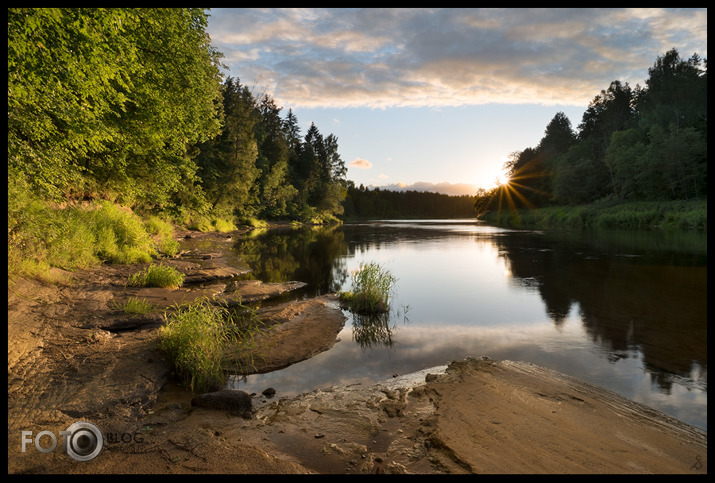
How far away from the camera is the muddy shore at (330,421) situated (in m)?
3.93

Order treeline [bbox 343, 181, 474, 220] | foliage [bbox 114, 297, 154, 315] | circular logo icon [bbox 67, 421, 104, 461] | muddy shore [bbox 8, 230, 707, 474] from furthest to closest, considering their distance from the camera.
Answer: treeline [bbox 343, 181, 474, 220] → foliage [bbox 114, 297, 154, 315] → muddy shore [bbox 8, 230, 707, 474] → circular logo icon [bbox 67, 421, 104, 461]

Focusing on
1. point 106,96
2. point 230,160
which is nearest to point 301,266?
point 106,96

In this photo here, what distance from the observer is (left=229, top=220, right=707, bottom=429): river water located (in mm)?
6824

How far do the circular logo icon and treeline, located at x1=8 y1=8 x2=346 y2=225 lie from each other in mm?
6462

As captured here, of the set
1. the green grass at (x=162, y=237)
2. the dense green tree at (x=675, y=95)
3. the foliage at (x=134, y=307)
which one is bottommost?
the foliage at (x=134, y=307)

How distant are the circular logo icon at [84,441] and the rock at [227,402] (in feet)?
4.52

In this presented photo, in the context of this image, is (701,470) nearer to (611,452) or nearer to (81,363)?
(611,452)

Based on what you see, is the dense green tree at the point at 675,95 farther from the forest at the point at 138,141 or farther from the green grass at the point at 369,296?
the green grass at the point at 369,296

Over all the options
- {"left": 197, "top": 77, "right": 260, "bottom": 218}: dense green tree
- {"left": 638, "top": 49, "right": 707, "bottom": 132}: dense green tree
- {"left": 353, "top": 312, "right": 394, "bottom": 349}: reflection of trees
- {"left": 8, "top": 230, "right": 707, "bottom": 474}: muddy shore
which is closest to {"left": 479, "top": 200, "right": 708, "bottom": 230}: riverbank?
{"left": 638, "top": 49, "right": 707, "bottom": 132}: dense green tree

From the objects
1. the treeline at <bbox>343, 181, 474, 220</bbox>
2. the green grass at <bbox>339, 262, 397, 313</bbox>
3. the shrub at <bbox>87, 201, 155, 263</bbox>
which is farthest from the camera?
the treeline at <bbox>343, 181, 474, 220</bbox>

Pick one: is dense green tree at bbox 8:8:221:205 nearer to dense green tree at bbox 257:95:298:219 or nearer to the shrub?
the shrub

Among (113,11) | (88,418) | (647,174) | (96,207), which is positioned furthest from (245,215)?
(647,174)

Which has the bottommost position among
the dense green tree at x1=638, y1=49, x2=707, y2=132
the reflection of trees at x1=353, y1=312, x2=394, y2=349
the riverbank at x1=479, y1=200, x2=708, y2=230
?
the reflection of trees at x1=353, y1=312, x2=394, y2=349

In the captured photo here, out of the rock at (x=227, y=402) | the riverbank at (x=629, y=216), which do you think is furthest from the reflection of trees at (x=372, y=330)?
the riverbank at (x=629, y=216)
